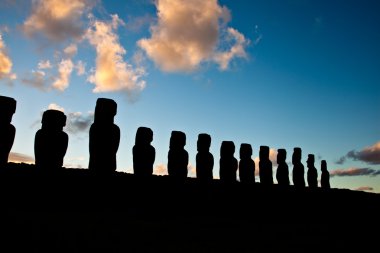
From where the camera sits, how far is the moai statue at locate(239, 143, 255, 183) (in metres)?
19.7

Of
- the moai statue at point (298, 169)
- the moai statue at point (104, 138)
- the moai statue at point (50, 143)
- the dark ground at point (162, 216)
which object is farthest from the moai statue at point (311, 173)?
the moai statue at point (50, 143)

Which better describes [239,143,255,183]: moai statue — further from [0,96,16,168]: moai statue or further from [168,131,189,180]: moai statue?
[0,96,16,168]: moai statue

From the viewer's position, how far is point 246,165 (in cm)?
1983

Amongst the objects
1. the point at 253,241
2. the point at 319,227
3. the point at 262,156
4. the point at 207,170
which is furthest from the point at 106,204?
the point at 262,156

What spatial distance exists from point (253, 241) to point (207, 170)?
10.1m

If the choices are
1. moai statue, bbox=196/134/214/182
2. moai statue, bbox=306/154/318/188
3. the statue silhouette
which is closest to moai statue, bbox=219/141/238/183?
moai statue, bbox=196/134/214/182

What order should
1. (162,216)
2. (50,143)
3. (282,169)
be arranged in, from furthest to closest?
1. (282,169)
2. (50,143)
3. (162,216)

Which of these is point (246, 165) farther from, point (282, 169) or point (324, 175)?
point (324, 175)

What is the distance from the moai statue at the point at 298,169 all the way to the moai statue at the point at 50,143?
49.3ft

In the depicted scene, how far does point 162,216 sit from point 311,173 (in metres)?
17.5

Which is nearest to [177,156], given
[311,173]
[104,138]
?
[104,138]

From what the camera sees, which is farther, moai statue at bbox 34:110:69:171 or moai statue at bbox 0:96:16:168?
moai statue at bbox 34:110:69:171

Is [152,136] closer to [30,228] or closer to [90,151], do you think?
[90,151]

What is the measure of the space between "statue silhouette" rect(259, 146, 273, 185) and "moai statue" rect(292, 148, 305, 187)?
2944 mm
